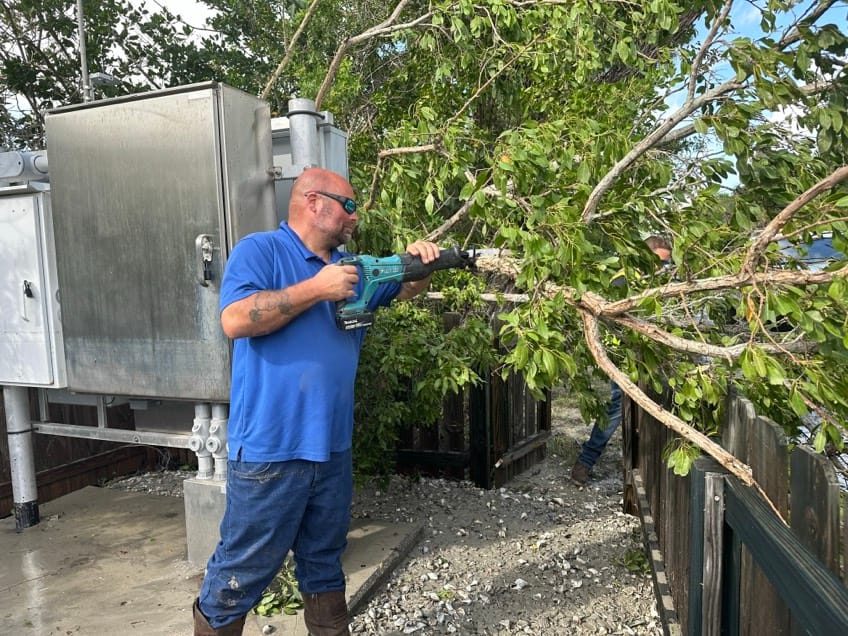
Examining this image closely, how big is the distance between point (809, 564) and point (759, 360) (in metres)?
0.74

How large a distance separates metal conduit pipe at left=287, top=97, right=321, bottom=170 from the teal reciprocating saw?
109 centimetres

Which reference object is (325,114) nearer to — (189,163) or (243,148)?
(243,148)

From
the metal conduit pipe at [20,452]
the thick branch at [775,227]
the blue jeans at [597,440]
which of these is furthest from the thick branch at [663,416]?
the metal conduit pipe at [20,452]

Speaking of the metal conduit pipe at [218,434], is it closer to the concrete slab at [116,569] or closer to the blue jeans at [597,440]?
the concrete slab at [116,569]

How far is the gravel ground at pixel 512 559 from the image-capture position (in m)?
3.38

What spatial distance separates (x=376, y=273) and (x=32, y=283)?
8.50 feet

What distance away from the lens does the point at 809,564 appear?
136 cm

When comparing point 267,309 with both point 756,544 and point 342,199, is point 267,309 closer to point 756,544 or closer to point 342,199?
point 342,199

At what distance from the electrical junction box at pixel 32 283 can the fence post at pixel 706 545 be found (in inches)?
139

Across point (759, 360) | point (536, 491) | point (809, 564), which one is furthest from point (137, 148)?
point (536, 491)

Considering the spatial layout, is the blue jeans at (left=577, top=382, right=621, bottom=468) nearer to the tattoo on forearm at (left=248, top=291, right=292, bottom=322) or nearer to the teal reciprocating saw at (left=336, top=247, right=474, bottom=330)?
the teal reciprocating saw at (left=336, top=247, right=474, bottom=330)

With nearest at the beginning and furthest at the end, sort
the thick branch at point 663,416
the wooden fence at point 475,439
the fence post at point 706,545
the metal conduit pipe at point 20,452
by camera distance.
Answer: the thick branch at point 663,416 < the fence post at point 706,545 < the metal conduit pipe at point 20,452 < the wooden fence at point 475,439

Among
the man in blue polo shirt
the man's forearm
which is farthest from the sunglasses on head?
the man's forearm

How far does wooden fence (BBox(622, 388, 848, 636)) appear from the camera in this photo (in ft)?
4.52
